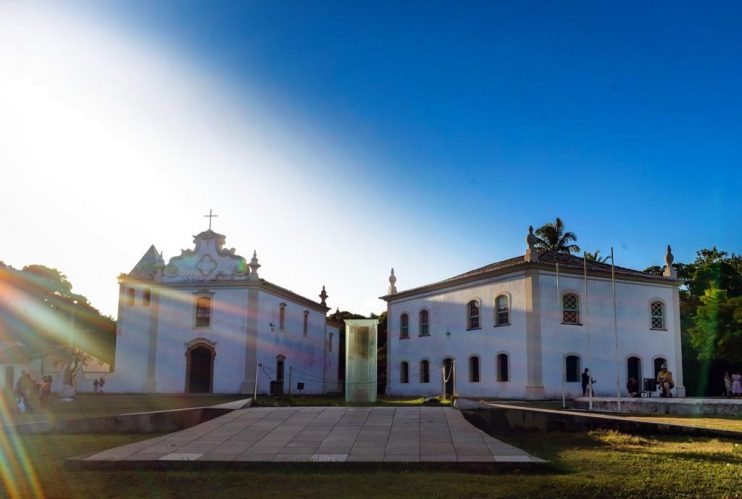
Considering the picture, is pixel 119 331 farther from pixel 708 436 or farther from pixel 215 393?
pixel 708 436

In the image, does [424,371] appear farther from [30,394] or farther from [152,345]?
[30,394]

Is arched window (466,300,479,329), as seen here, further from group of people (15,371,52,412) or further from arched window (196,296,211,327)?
group of people (15,371,52,412)

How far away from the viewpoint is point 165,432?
1355 centimetres

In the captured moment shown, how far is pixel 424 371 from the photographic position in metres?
35.4

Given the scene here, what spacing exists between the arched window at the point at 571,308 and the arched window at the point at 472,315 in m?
4.15

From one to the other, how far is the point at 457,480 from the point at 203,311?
1044 inches

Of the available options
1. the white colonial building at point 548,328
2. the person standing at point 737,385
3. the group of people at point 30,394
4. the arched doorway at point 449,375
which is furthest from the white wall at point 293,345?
the person standing at point 737,385

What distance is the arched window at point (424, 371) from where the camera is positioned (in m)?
35.1

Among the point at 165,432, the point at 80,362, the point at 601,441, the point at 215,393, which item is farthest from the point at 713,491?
the point at 80,362

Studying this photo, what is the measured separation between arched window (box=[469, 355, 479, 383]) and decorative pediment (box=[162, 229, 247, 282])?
1163 cm

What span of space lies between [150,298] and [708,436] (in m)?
27.8

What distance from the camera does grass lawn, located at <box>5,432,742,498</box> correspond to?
8398 mm

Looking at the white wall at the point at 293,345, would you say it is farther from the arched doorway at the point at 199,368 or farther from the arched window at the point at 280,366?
the arched doorway at the point at 199,368

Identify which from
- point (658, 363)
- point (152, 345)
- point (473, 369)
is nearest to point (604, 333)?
point (658, 363)
